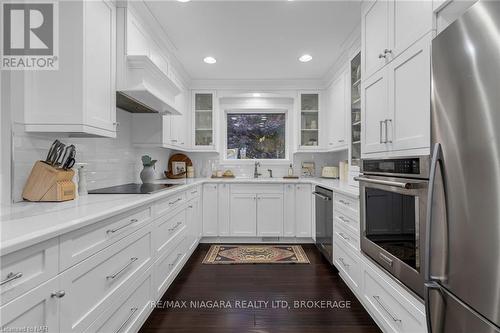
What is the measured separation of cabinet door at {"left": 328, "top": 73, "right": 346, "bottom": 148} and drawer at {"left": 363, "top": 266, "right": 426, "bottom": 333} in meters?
1.88

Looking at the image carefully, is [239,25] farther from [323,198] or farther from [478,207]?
[478,207]

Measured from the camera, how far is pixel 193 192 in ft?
10.9

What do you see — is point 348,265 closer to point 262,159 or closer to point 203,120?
point 262,159

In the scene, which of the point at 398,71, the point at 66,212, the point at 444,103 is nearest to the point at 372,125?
the point at 398,71

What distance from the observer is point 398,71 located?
5.18 feet

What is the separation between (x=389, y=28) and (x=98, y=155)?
8.05 ft

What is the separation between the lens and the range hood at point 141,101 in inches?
83.0

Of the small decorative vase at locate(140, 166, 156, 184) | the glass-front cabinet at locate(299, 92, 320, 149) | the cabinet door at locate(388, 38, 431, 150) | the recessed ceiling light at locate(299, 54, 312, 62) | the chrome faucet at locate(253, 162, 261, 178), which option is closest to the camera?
the cabinet door at locate(388, 38, 431, 150)

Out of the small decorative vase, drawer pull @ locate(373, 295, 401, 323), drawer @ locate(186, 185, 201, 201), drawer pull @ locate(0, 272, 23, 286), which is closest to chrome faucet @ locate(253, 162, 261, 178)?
drawer @ locate(186, 185, 201, 201)

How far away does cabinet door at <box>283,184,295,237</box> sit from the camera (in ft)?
12.5

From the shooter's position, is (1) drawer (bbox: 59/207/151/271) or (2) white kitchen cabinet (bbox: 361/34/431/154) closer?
(1) drawer (bbox: 59/207/151/271)

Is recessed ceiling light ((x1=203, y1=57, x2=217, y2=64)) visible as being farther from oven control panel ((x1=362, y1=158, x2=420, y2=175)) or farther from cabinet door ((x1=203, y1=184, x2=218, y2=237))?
oven control panel ((x1=362, y1=158, x2=420, y2=175))

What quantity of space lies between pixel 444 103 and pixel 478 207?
43 centimetres

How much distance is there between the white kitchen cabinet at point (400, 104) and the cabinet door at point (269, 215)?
1.96m
